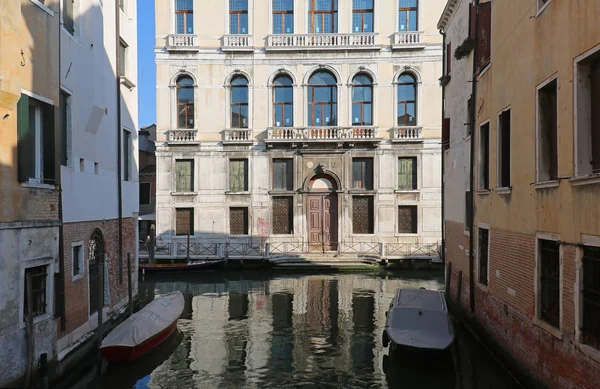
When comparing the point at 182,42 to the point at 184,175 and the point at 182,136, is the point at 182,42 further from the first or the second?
the point at 184,175

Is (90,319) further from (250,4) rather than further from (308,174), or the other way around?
(250,4)

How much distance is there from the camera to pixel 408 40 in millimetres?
23188

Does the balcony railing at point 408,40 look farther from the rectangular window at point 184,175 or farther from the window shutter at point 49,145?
the window shutter at point 49,145

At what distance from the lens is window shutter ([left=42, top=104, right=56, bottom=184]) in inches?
323

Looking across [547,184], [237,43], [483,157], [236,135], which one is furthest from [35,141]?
[237,43]

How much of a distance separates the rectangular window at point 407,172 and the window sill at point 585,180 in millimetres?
17215

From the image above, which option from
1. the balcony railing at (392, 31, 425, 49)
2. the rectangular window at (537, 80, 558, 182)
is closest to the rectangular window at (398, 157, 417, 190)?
the balcony railing at (392, 31, 425, 49)

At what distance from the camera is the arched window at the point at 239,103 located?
78.4 ft

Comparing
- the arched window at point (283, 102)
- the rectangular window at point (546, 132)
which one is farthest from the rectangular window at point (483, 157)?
the arched window at point (283, 102)

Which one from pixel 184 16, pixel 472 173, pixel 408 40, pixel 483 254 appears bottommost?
pixel 483 254

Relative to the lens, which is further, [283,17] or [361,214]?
[283,17]

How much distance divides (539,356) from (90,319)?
340 inches

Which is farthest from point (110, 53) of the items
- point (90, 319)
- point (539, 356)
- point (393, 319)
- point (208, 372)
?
point (539, 356)

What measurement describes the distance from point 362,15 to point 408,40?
2.59 m
